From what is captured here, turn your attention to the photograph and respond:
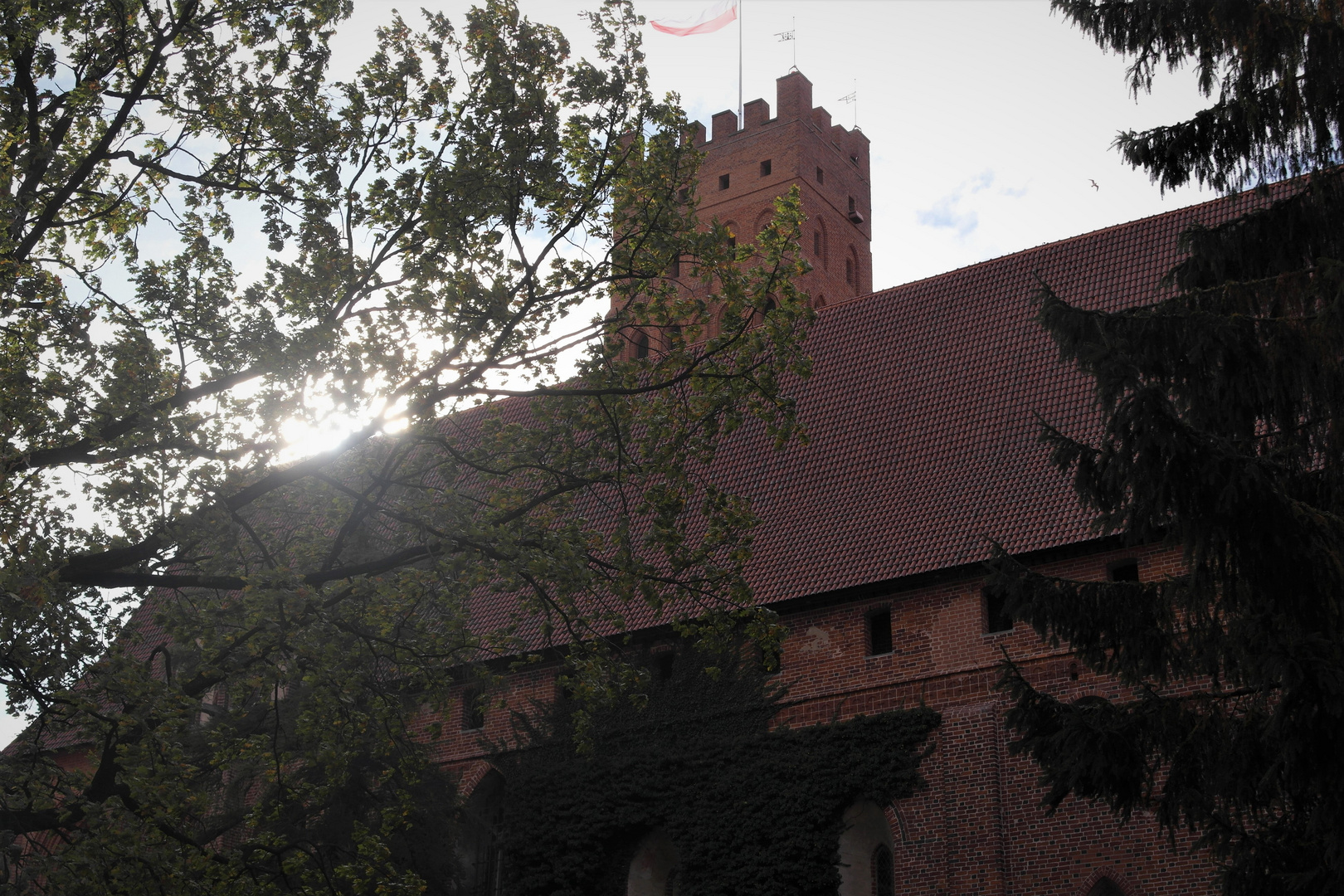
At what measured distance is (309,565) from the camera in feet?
40.4

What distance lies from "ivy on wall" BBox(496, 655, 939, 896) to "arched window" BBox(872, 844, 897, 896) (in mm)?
759

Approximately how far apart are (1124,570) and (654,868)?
7.38 metres

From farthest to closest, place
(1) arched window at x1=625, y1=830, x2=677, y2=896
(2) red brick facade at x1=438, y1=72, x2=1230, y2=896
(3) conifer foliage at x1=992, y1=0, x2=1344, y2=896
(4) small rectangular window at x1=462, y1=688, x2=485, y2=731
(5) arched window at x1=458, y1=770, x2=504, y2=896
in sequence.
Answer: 1. (4) small rectangular window at x1=462, y1=688, x2=485, y2=731
2. (5) arched window at x1=458, y1=770, x2=504, y2=896
3. (1) arched window at x1=625, y1=830, x2=677, y2=896
4. (2) red brick facade at x1=438, y1=72, x2=1230, y2=896
5. (3) conifer foliage at x1=992, y1=0, x2=1344, y2=896

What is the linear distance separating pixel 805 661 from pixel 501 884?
535 cm

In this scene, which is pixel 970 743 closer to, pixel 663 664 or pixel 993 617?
pixel 993 617

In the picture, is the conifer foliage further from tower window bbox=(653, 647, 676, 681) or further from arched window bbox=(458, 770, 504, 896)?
arched window bbox=(458, 770, 504, 896)

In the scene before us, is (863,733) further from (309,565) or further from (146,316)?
(146,316)

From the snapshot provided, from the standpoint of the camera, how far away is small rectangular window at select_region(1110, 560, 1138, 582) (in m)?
18.2

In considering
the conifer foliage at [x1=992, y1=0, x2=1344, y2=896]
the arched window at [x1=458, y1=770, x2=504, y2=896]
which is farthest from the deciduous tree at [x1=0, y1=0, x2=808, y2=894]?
the arched window at [x1=458, y1=770, x2=504, y2=896]

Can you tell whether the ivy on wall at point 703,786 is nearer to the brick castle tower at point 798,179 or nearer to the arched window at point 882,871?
the arched window at point 882,871

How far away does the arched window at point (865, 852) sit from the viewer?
18.9 m

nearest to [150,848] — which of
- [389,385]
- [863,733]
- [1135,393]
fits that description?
[389,385]

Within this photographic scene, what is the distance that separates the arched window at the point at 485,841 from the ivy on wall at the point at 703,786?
43 cm

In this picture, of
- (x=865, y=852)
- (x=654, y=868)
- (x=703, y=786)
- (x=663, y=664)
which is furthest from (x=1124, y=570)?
(x=654, y=868)
